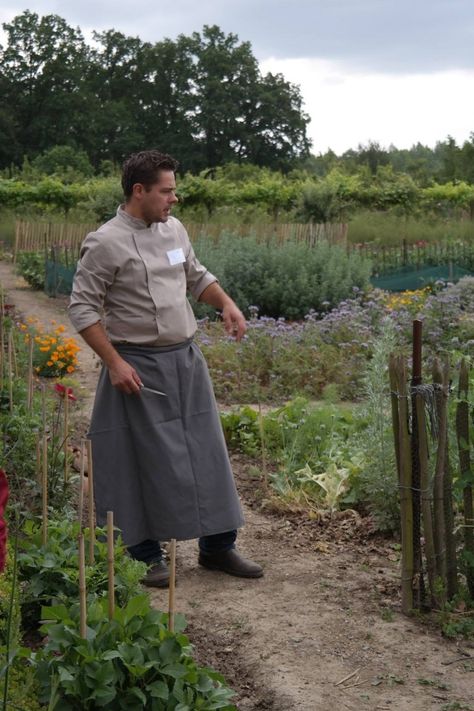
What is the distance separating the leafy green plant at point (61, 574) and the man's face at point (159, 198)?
136 cm

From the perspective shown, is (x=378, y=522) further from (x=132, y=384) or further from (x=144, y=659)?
(x=144, y=659)

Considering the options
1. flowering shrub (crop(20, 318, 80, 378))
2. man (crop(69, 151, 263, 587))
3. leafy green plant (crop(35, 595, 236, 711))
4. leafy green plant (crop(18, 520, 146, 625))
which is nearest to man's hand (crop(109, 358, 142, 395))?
man (crop(69, 151, 263, 587))

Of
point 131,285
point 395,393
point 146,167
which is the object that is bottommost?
point 395,393

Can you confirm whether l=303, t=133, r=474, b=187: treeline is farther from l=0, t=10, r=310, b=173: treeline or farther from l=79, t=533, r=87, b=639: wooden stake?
l=79, t=533, r=87, b=639: wooden stake

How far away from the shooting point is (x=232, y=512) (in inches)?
176

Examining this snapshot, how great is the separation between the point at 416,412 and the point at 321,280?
9.01 metres

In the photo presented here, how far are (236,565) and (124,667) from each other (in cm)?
173

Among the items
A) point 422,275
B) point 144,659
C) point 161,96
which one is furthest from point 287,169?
point 144,659

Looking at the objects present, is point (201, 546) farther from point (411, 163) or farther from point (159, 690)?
point (411, 163)

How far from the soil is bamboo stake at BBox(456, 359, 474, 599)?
0.37 meters

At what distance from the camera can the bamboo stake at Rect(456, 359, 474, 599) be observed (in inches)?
154

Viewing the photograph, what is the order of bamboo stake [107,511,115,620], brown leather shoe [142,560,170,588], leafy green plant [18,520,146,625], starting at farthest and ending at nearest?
brown leather shoe [142,560,170,588], leafy green plant [18,520,146,625], bamboo stake [107,511,115,620]

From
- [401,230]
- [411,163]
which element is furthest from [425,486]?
[411,163]

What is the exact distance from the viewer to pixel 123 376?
409cm
